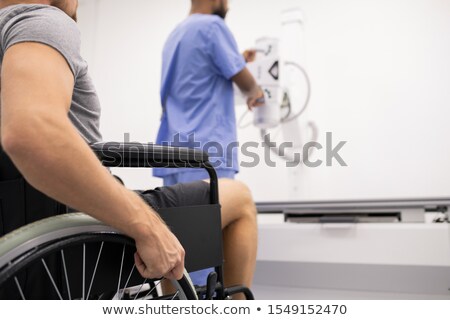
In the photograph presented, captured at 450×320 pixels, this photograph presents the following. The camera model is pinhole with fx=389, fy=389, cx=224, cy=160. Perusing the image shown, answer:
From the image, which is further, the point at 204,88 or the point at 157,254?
the point at 204,88

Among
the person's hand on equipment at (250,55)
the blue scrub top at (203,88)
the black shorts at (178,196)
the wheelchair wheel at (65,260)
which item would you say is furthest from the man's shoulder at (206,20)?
the wheelchair wheel at (65,260)

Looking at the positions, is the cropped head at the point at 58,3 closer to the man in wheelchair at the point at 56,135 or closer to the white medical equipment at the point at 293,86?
the man in wheelchair at the point at 56,135

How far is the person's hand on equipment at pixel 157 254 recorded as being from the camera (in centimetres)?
50

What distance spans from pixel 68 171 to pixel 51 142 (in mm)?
35

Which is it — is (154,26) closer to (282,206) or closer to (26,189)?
(282,206)

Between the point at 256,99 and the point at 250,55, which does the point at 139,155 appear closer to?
the point at 256,99

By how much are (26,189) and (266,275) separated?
135 centimetres

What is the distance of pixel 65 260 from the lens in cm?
50

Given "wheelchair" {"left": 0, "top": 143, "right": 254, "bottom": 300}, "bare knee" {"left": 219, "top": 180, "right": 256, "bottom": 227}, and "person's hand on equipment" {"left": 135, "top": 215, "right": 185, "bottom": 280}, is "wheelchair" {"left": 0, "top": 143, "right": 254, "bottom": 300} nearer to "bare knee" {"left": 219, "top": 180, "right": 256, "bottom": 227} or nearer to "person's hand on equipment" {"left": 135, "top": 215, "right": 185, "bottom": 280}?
"person's hand on equipment" {"left": 135, "top": 215, "right": 185, "bottom": 280}

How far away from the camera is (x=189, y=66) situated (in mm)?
1442

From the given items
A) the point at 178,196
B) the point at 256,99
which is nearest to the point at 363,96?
the point at 256,99

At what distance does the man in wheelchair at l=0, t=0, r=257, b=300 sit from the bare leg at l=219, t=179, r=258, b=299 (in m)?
0.33

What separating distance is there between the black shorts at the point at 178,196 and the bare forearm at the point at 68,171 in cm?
19
